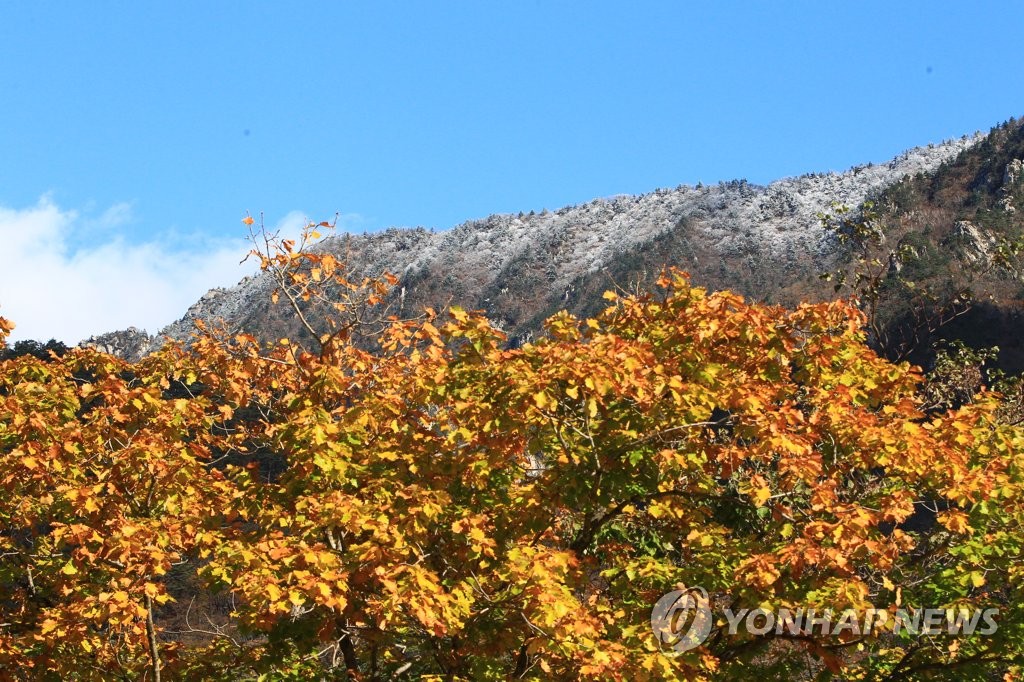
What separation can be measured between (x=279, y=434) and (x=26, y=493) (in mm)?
4291

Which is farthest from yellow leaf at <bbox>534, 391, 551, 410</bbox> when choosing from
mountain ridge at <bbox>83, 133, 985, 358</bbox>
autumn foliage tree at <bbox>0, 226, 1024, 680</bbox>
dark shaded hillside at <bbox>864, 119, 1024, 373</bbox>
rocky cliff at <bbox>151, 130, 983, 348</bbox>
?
mountain ridge at <bbox>83, 133, 985, 358</bbox>

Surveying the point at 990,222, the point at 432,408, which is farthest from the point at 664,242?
the point at 432,408

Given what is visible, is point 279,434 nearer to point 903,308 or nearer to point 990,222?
point 903,308

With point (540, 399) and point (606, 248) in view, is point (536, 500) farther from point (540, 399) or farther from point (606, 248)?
point (606, 248)

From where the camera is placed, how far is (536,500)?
10.4m

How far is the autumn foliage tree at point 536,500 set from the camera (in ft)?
30.0

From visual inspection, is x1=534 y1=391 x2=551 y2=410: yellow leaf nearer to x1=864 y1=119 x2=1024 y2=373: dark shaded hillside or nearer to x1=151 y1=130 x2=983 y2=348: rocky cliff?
x1=864 y1=119 x2=1024 y2=373: dark shaded hillside

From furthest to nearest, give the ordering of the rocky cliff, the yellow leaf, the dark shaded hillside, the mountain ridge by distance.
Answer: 1. the mountain ridge
2. the rocky cliff
3. the dark shaded hillside
4. the yellow leaf

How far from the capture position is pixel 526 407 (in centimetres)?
927

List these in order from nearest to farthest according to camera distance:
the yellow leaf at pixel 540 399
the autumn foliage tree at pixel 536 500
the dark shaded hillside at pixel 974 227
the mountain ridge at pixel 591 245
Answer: the yellow leaf at pixel 540 399 < the autumn foliage tree at pixel 536 500 < the dark shaded hillside at pixel 974 227 < the mountain ridge at pixel 591 245

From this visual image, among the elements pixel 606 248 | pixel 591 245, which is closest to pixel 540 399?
pixel 606 248

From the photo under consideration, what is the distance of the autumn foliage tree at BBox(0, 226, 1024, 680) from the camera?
916 cm

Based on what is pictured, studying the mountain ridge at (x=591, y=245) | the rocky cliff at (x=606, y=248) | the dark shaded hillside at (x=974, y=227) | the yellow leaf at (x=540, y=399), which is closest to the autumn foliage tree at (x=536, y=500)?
the yellow leaf at (x=540, y=399)

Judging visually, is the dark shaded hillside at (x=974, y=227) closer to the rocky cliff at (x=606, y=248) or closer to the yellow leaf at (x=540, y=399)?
the rocky cliff at (x=606, y=248)
